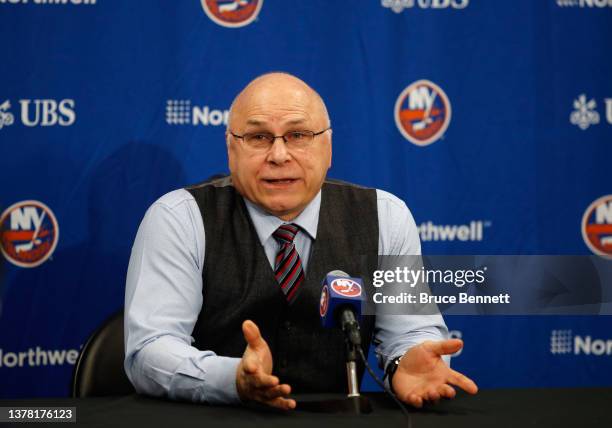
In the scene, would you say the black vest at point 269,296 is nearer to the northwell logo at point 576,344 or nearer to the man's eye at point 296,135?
the man's eye at point 296,135

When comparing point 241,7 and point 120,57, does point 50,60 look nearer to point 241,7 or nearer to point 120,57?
point 120,57

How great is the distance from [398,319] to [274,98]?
742 mm

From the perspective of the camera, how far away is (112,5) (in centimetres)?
278

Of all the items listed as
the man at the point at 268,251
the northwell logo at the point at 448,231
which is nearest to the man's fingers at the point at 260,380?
the man at the point at 268,251

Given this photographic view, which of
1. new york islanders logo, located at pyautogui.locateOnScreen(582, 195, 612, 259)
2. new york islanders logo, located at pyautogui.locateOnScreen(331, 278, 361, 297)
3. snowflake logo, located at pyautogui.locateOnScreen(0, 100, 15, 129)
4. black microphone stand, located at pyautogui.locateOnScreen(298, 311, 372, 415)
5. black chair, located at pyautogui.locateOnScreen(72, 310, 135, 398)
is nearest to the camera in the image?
black microphone stand, located at pyautogui.locateOnScreen(298, 311, 372, 415)

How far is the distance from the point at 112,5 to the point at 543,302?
2.13m

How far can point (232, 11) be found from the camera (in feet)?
9.32

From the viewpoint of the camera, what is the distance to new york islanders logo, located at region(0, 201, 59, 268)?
275 cm

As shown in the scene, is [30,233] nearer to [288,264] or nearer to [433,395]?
[288,264]

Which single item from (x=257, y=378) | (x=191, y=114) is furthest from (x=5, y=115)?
(x=257, y=378)

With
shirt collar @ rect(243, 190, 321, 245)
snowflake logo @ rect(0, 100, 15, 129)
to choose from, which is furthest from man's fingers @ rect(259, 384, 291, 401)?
snowflake logo @ rect(0, 100, 15, 129)

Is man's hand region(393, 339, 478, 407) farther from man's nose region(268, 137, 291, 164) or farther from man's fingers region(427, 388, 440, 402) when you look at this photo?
man's nose region(268, 137, 291, 164)

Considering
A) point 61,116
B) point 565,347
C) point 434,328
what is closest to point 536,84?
point 565,347

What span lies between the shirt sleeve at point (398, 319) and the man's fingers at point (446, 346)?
0.35 m
